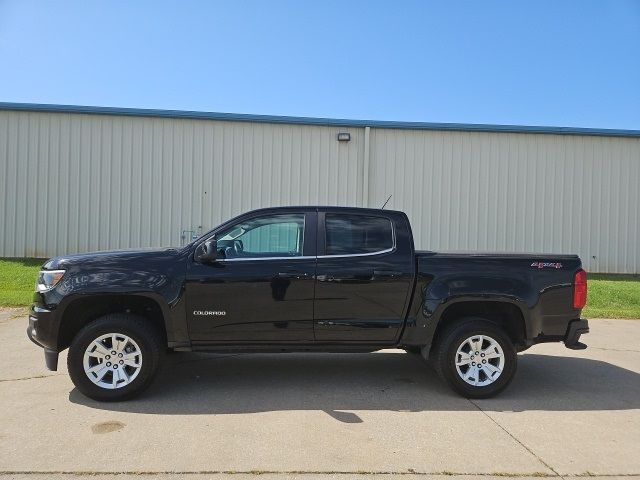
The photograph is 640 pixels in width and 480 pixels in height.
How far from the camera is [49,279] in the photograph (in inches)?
194

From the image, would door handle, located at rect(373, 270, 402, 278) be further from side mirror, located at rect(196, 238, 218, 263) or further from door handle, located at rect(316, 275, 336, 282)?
side mirror, located at rect(196, 238, 218, 263)

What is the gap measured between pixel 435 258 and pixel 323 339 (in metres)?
1.38

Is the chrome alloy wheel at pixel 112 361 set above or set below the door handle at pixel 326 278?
below

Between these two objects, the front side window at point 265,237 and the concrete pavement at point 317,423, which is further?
the front side window at point 265,237

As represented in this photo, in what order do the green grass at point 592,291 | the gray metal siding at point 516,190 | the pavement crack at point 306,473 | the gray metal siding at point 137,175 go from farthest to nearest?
the gray metal siding at point 516,190, the gray metal siding at point 137,175, the green grass at point 592,291, the pavement crack at point 306,473

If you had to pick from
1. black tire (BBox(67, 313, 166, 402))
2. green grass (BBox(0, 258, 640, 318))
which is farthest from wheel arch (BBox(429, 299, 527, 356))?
green grass (BBox(0, 258, 640, 318))

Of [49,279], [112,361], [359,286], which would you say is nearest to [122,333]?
[112,361]

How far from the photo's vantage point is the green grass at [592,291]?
10352mm

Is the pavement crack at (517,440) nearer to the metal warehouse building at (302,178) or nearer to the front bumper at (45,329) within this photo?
the front bumper at (45,329)

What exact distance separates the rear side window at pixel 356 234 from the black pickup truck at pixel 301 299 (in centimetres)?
1

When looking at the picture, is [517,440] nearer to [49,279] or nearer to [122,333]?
[122,333]

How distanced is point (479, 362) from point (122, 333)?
3461 mm

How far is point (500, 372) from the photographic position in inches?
203

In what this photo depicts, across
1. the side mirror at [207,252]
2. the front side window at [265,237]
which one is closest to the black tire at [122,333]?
the side mirror at [207,252]
